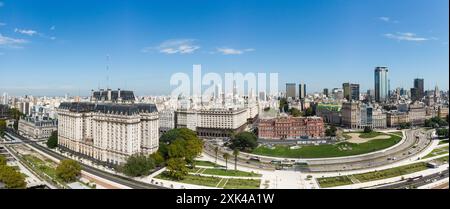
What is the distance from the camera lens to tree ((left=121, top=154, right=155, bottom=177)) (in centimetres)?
310

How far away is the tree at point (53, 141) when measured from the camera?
11.9 feet

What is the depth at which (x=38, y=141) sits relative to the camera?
381cm

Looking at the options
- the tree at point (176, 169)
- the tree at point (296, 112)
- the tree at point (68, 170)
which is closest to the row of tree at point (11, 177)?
the tree at point (68, 170)

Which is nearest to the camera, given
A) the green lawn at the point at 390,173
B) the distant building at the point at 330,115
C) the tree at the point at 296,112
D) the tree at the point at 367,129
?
the green lawn at the point at 390,173

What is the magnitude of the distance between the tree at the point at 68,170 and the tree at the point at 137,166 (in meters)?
0.48

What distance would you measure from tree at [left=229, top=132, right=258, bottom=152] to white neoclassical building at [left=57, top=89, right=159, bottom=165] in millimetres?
1754

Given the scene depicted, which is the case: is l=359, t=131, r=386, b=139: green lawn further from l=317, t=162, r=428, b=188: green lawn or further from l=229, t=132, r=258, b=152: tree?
l=317, t=162, r=428, b=188: green lawn

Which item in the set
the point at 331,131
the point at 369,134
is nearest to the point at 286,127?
the point at 331,131

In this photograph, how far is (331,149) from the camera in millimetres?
5621

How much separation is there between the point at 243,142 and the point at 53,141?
3.29m

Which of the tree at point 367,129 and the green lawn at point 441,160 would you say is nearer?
the green lawn at point 441,160

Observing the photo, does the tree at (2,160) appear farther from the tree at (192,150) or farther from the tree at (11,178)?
the tree at (192,150)
